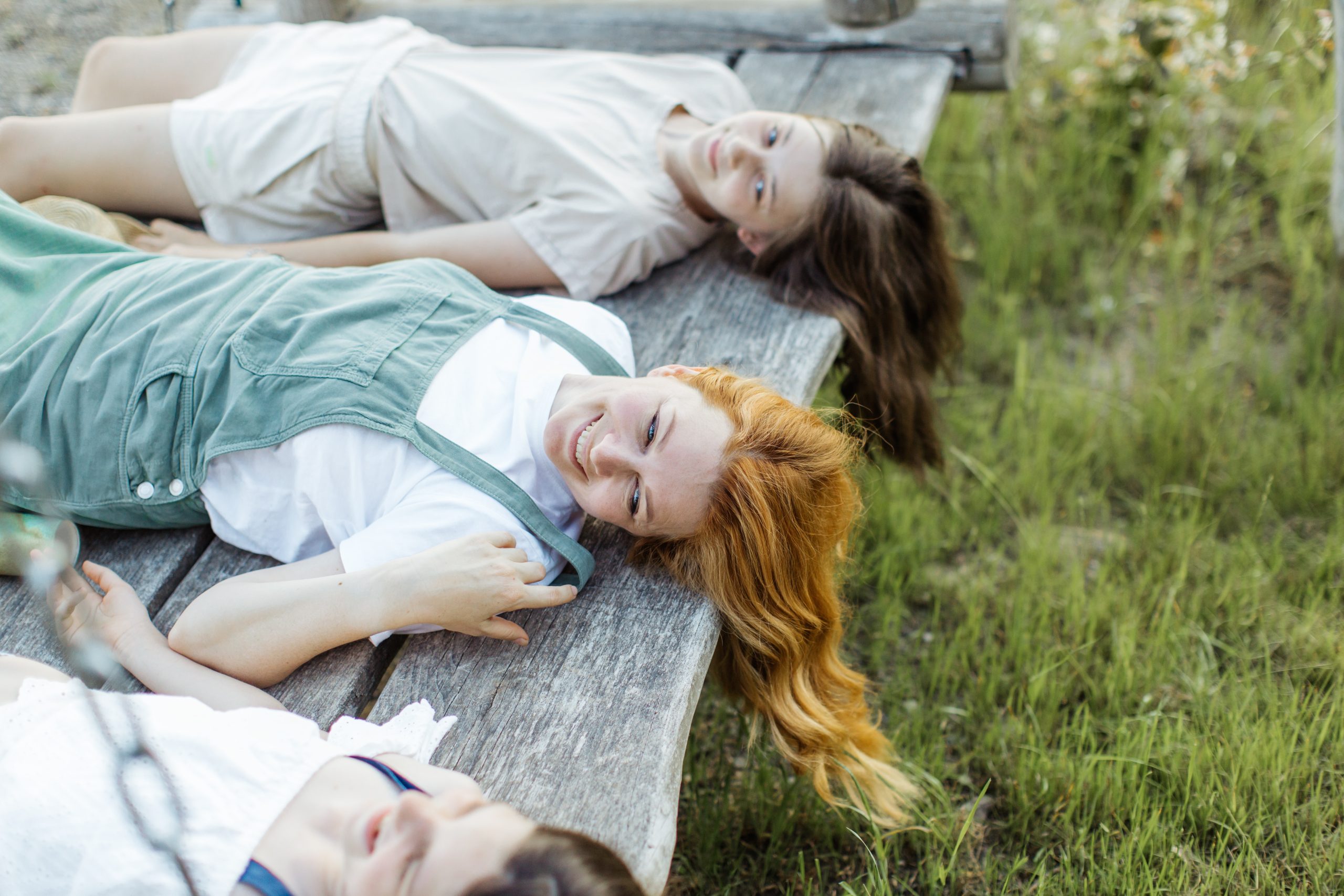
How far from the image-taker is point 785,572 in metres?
1.77

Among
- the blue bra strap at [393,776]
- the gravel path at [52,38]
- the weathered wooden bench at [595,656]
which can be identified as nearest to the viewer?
the blue bra strap at [393,776]

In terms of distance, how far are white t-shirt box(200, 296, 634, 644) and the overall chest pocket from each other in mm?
112

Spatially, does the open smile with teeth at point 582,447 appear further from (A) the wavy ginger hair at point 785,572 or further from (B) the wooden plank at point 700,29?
(B) the wooden plank at point 700,29

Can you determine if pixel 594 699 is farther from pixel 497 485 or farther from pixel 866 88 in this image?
pixel 866 88

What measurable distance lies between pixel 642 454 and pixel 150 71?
6.83ft

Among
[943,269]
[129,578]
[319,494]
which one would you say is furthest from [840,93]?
[129,578]

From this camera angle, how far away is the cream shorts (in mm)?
2504

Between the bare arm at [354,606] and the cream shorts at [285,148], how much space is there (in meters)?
1.28

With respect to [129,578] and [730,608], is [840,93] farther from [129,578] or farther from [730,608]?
[129,578]

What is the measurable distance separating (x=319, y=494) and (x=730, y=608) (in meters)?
0.75

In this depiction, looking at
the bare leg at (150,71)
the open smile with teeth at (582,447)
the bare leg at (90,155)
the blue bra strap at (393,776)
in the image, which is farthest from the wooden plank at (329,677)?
the bare leg at (150,71)

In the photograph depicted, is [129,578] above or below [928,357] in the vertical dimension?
above

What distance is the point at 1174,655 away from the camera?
232 cm

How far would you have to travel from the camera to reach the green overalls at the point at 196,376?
Answer: 1.76 m
